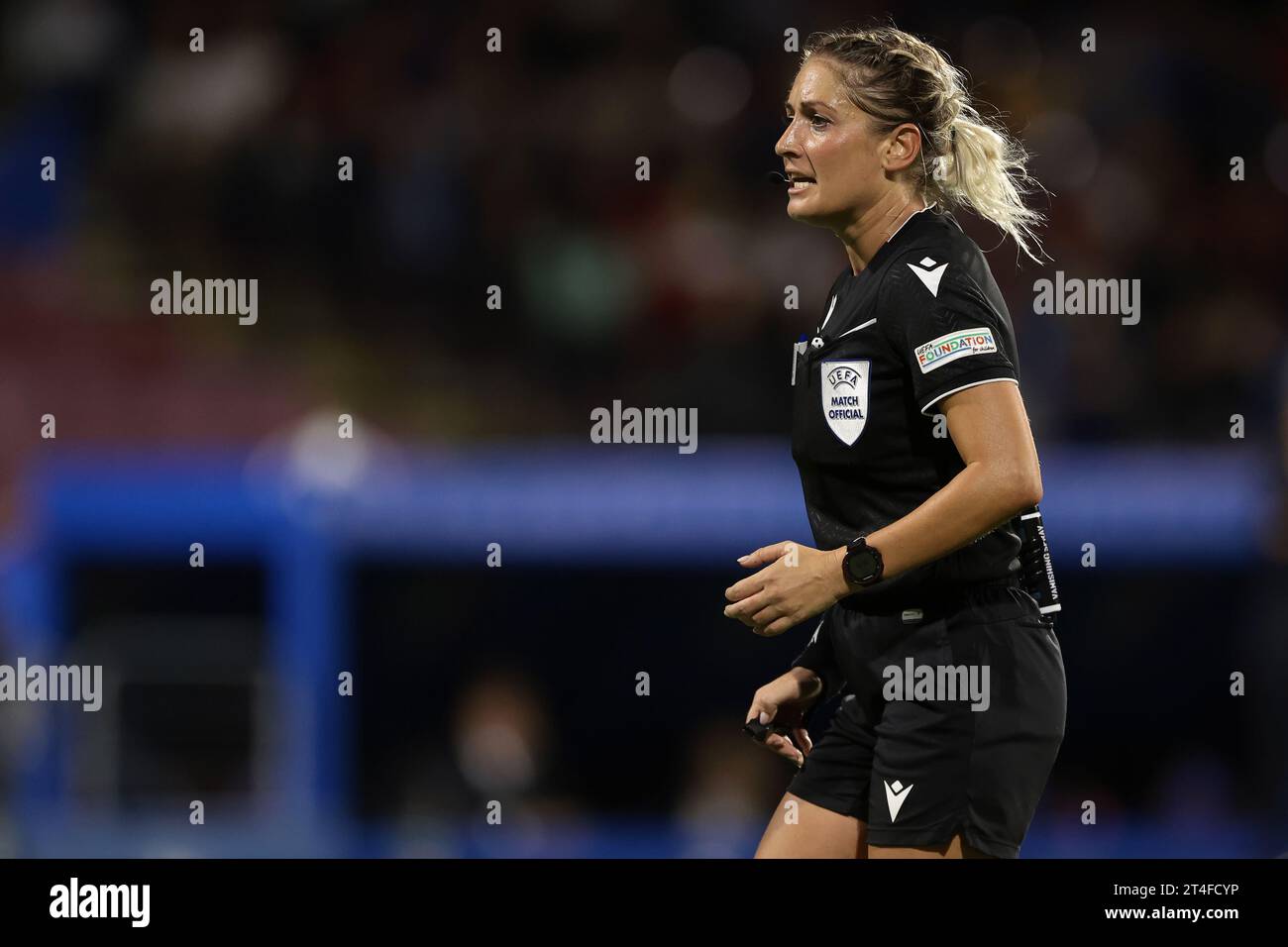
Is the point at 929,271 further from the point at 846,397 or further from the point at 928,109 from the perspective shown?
the point at 928,109

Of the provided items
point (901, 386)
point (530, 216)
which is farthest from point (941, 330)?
point (530, 216)

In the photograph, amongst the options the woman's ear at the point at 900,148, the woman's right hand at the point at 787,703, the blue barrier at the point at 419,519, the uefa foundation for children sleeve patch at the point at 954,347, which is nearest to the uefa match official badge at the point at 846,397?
the uefa foundation for children sleeve patch at the point at 954,347

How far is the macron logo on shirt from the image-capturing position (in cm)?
284

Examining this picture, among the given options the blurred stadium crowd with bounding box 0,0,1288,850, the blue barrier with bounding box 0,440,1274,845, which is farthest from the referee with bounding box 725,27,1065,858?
the blurred stadium crowd with bounding box 0,0,1288,850

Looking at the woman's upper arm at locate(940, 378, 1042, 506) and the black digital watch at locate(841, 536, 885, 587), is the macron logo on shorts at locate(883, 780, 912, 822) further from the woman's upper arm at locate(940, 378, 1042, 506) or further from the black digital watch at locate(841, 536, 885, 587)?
the woman's upper arm at locate(940, 378, 1042, 506)

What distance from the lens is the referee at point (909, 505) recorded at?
2.78m

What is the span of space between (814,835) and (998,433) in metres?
0.87

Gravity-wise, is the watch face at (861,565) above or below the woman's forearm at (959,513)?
below

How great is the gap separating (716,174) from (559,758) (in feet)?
9.91

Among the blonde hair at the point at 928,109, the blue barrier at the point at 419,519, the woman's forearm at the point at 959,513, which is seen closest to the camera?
the woman's forearm at the point at 959,513

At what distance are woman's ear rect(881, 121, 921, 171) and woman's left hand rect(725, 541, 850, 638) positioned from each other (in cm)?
76

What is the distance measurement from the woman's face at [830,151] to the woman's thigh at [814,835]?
112cm

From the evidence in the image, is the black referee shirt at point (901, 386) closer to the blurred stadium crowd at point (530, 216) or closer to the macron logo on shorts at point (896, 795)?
the macron logo on shorts at point (896, 795)

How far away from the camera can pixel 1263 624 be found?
636 centimetres
